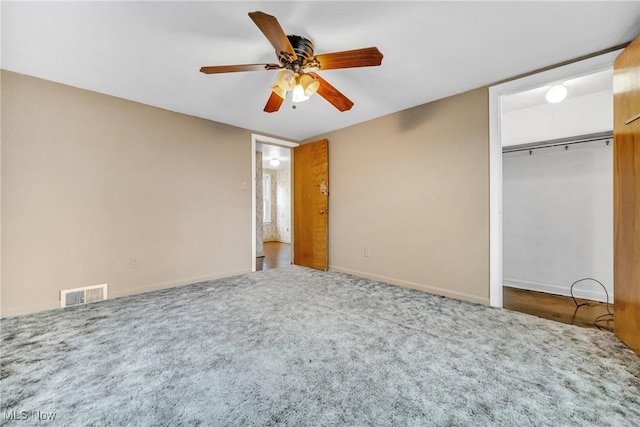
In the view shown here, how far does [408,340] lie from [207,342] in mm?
1488

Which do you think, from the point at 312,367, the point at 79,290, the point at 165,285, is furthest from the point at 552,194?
the point at 79,290

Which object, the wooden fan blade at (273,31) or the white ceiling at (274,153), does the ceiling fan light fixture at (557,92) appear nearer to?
the wooden fan blade at (273,31)

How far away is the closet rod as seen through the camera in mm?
2721

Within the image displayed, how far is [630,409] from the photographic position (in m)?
1.20

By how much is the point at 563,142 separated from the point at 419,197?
1.75m

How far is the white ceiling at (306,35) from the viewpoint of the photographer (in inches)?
63.7

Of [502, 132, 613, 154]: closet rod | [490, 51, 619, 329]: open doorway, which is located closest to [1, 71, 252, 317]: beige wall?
[490, 51, 619, 329]: open doorway

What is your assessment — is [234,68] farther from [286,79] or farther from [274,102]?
[274,102]

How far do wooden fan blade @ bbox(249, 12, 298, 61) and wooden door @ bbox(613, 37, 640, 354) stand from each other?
239 cm

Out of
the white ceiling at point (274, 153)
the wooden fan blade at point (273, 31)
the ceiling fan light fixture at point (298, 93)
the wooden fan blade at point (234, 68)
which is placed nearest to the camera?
the wooden fan blade at point (273, 31)

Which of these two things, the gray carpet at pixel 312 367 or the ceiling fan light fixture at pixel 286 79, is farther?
the ceiling fan light fixture at pixel 286 79

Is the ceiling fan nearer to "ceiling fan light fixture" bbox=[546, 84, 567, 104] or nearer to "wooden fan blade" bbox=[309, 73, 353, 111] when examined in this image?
"wooden fan blade" bbox=[309, 73, 353, 111]

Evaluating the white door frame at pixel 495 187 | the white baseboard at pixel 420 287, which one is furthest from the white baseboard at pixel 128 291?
the white door frame at pixel 495 187

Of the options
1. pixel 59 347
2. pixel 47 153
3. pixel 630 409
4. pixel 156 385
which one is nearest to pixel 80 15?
pixel 47 153
